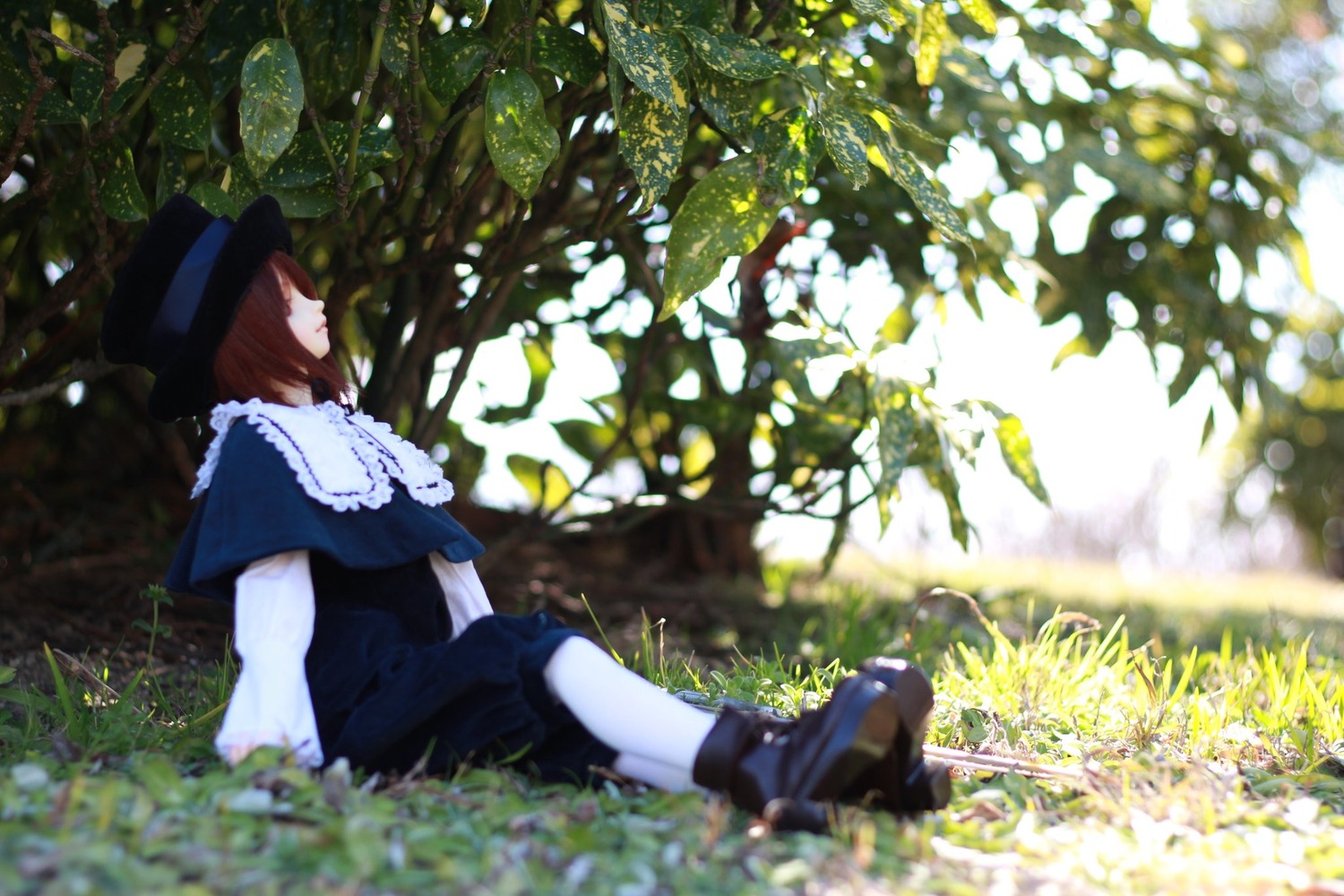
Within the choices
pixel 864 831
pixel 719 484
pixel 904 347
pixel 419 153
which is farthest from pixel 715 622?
pixel 864 831

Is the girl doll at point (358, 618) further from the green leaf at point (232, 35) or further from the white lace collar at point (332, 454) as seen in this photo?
the green leaf at point (232, 35)

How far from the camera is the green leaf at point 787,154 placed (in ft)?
5.50

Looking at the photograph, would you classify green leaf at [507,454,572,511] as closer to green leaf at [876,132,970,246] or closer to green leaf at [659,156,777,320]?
green leaf at [659,156,777,320]

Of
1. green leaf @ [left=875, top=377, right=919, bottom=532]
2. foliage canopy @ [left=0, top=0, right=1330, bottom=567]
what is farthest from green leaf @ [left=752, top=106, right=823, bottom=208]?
green leaf @ [left=875, top=377, right=919, bottom=532]

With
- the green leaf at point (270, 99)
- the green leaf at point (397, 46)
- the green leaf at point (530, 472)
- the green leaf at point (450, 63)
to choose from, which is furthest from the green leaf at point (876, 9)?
the green leaf at point (530, 472)

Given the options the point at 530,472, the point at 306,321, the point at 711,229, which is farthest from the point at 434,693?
the point at 530,472

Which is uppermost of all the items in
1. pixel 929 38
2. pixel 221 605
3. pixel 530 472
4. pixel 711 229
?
pixel 929 38

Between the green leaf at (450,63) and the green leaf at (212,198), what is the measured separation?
35 cm

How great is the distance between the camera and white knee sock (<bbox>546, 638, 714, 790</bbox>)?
1388mm

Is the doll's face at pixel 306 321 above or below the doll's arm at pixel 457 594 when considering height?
above

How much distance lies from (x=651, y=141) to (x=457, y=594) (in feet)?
2.35

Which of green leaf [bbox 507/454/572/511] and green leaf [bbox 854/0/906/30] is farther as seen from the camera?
green leaf [bbox 507/454/572/511]

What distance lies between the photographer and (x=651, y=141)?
168 cm

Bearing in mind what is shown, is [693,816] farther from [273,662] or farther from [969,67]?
[969,67]
